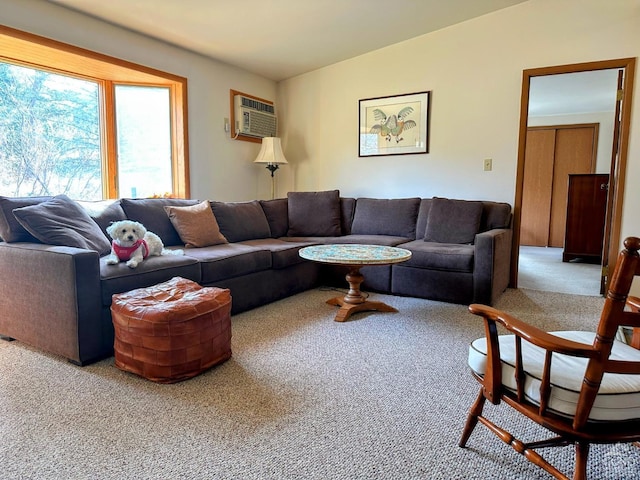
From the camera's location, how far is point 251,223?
381 cm

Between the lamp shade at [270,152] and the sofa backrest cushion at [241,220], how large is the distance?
30.0 inches

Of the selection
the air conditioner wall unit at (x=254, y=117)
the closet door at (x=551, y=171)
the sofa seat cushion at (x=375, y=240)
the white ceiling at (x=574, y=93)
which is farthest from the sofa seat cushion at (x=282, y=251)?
the closet door at (x=551, y=171)

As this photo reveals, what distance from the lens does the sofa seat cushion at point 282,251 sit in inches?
126

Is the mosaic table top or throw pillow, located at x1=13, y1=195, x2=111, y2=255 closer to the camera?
throw pillow, located at x1=13, y1=195, x2=111, y2=255

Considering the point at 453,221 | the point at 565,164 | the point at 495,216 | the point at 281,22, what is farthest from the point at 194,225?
the point at 565,164

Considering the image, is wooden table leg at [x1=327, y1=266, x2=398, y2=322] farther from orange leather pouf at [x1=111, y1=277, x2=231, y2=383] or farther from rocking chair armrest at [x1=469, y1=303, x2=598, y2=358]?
rocking chair armrest at [x1=469, y1=303, x2=598, y2=358]

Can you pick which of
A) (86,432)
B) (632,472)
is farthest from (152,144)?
(632,472)

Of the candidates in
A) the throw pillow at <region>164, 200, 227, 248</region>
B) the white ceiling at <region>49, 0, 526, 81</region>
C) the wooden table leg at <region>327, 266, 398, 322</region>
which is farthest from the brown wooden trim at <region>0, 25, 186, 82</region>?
the wooden table leg at <region>327, 266, 398, 322</region>

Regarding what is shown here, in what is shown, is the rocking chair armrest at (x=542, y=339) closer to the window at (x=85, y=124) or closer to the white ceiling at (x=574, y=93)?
the window at (x=85, y=124)

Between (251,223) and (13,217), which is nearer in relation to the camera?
(13,217)

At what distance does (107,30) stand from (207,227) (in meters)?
1.73

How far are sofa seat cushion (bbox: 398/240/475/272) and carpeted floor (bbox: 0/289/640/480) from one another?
86 centimetres

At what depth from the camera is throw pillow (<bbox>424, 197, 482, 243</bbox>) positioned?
362cm

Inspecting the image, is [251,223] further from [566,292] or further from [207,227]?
[566,292]
